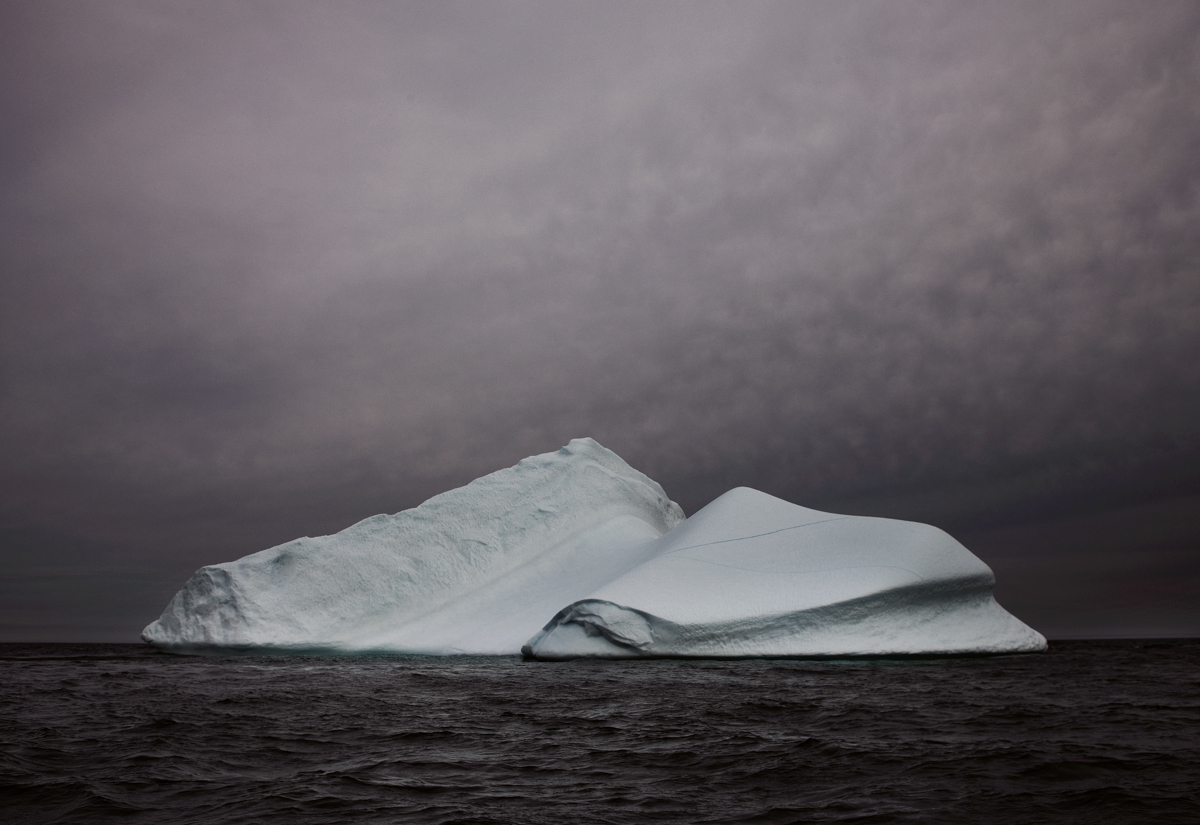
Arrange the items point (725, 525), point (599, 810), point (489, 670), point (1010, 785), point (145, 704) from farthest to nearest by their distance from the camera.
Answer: point (725, 525), point (489, 670), point (145, 704), point (1010, 785), point (599, 810)

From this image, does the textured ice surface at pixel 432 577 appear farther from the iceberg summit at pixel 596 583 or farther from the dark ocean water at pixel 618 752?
the dark ocean water at pixel 618 752

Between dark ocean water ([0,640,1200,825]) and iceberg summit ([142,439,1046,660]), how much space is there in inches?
186

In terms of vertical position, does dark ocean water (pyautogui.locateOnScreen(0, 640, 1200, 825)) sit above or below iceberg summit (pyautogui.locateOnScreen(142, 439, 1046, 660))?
below

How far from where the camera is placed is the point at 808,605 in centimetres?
1582

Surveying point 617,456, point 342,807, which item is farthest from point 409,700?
point 617,456

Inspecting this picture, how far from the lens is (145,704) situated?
32.0ft

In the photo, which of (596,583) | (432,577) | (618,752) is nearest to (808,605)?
(596,583)

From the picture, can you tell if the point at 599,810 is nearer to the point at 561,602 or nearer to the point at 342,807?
A: the point at 342,807

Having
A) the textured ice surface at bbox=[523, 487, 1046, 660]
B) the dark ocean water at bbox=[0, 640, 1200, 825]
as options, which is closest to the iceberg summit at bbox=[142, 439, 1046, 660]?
the textured ice surface at bbox=[523, 487, 1046, 660]

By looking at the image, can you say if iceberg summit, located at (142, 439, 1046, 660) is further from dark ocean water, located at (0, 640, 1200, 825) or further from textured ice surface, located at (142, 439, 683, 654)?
dark ocean water, located at (0, 640, 1200, 825)

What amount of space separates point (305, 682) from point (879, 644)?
10.4 m

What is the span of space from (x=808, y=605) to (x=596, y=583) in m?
6.27

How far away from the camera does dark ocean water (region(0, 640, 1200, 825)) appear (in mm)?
4656

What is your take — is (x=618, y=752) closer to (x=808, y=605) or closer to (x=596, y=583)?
(x=808, y=605)
